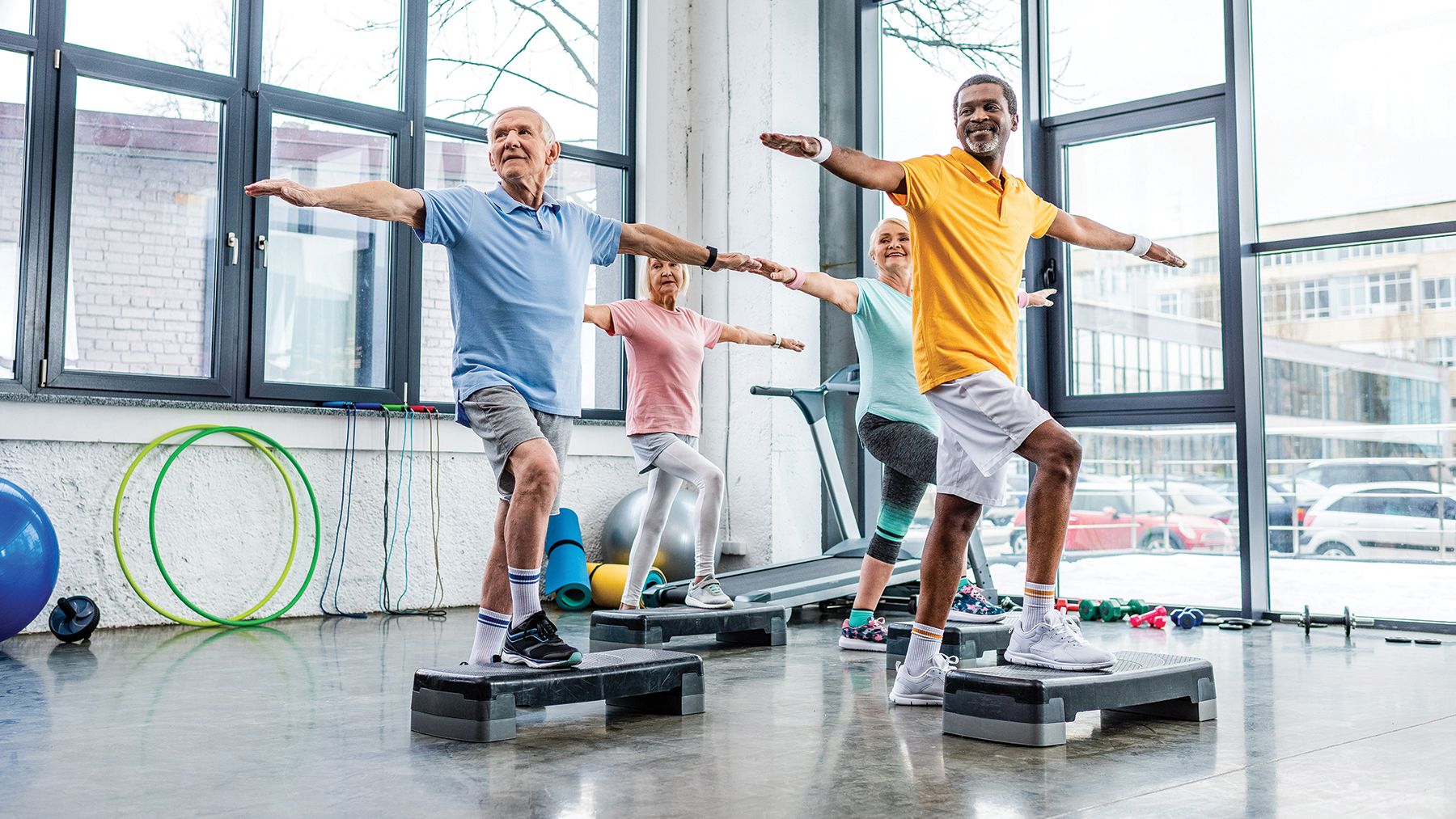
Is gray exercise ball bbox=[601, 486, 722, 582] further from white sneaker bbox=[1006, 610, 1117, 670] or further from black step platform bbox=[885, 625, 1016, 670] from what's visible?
white sneaker bbox=[1006, 610, 1117, 670]

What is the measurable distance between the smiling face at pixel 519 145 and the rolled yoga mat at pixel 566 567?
9.89 ft

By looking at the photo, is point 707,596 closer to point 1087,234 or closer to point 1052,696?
point 1087,234

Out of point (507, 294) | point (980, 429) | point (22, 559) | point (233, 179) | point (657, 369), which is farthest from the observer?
point (233, 179)

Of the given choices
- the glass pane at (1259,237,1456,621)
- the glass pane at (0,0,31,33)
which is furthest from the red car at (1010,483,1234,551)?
the glass pane at (0,0,31,33)

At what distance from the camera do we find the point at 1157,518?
6.04 m

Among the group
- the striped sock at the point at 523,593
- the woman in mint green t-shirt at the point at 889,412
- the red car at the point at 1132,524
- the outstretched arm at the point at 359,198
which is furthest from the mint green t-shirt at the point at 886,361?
the red car at the point at 1132,524

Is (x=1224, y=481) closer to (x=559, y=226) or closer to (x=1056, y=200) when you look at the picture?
(x=1056, y=200)

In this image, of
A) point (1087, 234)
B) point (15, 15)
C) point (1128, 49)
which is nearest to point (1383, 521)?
point (1128, 49)

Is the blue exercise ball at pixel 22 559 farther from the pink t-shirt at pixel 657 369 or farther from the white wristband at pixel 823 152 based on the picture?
A: the white wristband at pixel 823 152

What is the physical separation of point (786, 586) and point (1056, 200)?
2.58 meters

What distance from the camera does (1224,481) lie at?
573 centimetres

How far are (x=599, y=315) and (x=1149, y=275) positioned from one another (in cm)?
300

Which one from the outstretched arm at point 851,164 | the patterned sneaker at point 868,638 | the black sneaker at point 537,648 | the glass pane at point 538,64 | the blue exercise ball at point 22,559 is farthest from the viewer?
the glass pane at point 538,64

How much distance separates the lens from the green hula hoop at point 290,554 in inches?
202
